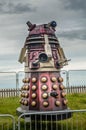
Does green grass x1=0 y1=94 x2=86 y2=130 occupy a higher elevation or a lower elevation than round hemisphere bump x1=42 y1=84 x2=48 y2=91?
lower

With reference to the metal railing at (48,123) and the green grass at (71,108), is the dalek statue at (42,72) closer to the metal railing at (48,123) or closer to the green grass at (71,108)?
the metal railing at (48,123)

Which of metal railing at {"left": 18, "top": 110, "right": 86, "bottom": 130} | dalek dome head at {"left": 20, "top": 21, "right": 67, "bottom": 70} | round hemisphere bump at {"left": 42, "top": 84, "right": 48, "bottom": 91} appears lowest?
metal railing at {"left": 18, "top": 110, "right": 86, "bottom": 130}

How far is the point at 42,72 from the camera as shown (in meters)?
12.3

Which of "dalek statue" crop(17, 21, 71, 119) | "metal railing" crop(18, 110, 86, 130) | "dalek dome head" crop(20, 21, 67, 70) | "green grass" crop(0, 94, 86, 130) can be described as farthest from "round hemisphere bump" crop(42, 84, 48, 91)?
"green grass" crop(0, 94, 86, 130)

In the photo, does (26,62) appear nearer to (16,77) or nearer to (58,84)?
(58,84)

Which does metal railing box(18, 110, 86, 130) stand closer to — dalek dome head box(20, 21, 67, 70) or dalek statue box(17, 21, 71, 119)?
dalek statue box(17, 21, 71, 119)

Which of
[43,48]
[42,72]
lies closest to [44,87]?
[42,72]

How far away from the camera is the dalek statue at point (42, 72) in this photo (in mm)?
12281

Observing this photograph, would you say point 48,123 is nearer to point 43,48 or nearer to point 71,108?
point 43,48

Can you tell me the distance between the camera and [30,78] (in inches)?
492

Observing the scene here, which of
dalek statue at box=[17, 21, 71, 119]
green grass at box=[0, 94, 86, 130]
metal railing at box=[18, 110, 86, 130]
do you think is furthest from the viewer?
green grass at box=[0, 94, 86, 130]

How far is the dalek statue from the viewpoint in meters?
12.3

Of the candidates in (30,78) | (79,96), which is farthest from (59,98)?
(79,96)

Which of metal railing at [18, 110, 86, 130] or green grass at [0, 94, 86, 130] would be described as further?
green grass at [0, 94, 86, 130]
